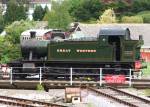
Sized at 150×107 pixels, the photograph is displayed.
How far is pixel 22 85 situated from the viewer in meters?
28.6

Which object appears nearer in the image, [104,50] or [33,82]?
[33,82]

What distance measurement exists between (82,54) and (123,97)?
6.67 m

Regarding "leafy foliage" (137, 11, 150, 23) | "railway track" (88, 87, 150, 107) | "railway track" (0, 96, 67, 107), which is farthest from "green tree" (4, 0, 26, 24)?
"railway track" (0, 96, 67, 107)

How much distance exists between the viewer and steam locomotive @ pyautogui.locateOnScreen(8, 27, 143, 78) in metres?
30.4

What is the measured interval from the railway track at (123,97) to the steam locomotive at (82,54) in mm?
3013

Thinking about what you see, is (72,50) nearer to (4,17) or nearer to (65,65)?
(65,65)

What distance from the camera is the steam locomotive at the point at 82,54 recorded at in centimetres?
3038

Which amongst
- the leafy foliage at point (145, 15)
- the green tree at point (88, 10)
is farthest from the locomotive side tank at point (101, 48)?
the green tree at point (88, 10)

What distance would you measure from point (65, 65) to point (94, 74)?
2.07m

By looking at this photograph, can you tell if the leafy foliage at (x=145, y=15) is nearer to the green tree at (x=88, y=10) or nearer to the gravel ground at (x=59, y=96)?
the green tree at (x=88, y=10)

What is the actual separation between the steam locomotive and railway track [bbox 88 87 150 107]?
301cm

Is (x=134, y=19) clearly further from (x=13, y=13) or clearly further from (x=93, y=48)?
(x=93, y=48)

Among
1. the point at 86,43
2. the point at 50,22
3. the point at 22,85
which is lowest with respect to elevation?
the point at 22,85

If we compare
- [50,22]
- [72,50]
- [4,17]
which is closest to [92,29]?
[50,22]
